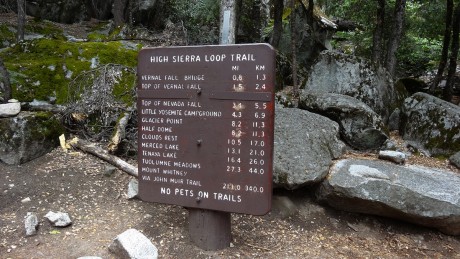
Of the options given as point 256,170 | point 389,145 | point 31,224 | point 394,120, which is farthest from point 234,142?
point 394,120

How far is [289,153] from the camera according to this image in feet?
17.8

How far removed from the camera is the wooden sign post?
3529 millimetres

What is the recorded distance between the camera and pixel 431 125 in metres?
6.99

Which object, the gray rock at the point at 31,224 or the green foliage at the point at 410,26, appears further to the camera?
the green foliage at the point at 410,26

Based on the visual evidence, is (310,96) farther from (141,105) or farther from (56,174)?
(56,174)

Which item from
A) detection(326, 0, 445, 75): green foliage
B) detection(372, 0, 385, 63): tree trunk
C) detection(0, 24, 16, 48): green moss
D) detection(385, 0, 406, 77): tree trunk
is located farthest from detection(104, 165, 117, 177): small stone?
detection(326, 0, 445, 75): green foliage

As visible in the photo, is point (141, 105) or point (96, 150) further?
point (96, 150)

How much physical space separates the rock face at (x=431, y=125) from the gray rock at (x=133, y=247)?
5.41 m

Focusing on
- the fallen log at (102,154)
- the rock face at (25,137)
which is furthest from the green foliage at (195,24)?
the rock face at (25,137)

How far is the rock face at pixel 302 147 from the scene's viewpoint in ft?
16.9

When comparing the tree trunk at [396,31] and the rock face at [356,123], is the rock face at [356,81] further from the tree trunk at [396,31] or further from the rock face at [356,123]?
the tree trunk at [396,31]

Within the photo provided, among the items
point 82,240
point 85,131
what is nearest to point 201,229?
point 82,240

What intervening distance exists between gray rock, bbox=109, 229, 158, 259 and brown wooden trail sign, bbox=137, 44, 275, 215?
44 cm

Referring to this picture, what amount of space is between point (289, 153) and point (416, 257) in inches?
82.1
